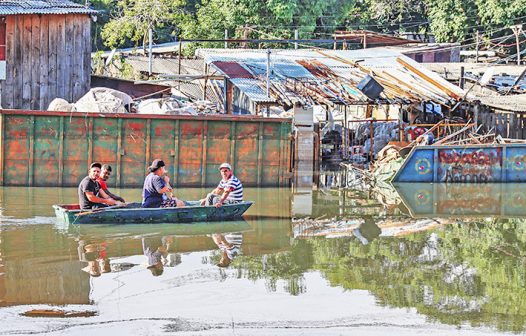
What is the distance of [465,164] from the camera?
26.0 metres

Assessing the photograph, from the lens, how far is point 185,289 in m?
11.7

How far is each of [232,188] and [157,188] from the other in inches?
57.4

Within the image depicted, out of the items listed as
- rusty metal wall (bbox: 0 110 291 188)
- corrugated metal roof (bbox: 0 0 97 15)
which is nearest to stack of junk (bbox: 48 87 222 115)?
rusty metal wall (bbox: 0 110 291 188)

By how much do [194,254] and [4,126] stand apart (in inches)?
397

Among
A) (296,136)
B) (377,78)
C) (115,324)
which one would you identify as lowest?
(115,324)

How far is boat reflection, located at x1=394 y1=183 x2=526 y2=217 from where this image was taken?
20.3m

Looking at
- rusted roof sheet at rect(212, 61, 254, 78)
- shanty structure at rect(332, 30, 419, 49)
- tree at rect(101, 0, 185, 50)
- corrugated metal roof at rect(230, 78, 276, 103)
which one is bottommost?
corrugated metal roof at rect(230, 78, 276, 103)

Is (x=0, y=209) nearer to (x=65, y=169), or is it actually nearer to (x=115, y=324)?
(x=65, y=169)

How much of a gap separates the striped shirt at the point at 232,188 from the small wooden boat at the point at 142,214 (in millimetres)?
205

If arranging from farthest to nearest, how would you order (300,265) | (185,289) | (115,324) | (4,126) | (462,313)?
(4,126) < (300,265) < (185,289) < (462,313) < (115,324)

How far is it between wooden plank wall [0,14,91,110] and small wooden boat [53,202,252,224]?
10.8 metres

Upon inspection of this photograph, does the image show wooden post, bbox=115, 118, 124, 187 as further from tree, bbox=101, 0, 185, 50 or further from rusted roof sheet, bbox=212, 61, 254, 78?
tree, bbox=101, 0, 185, 50

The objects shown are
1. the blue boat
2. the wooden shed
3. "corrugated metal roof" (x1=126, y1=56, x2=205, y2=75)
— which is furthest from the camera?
"corrugated metal roof" (x1=126, y1=56, x2=205, y2=75)

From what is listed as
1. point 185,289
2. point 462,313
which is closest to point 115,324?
point 185,289
